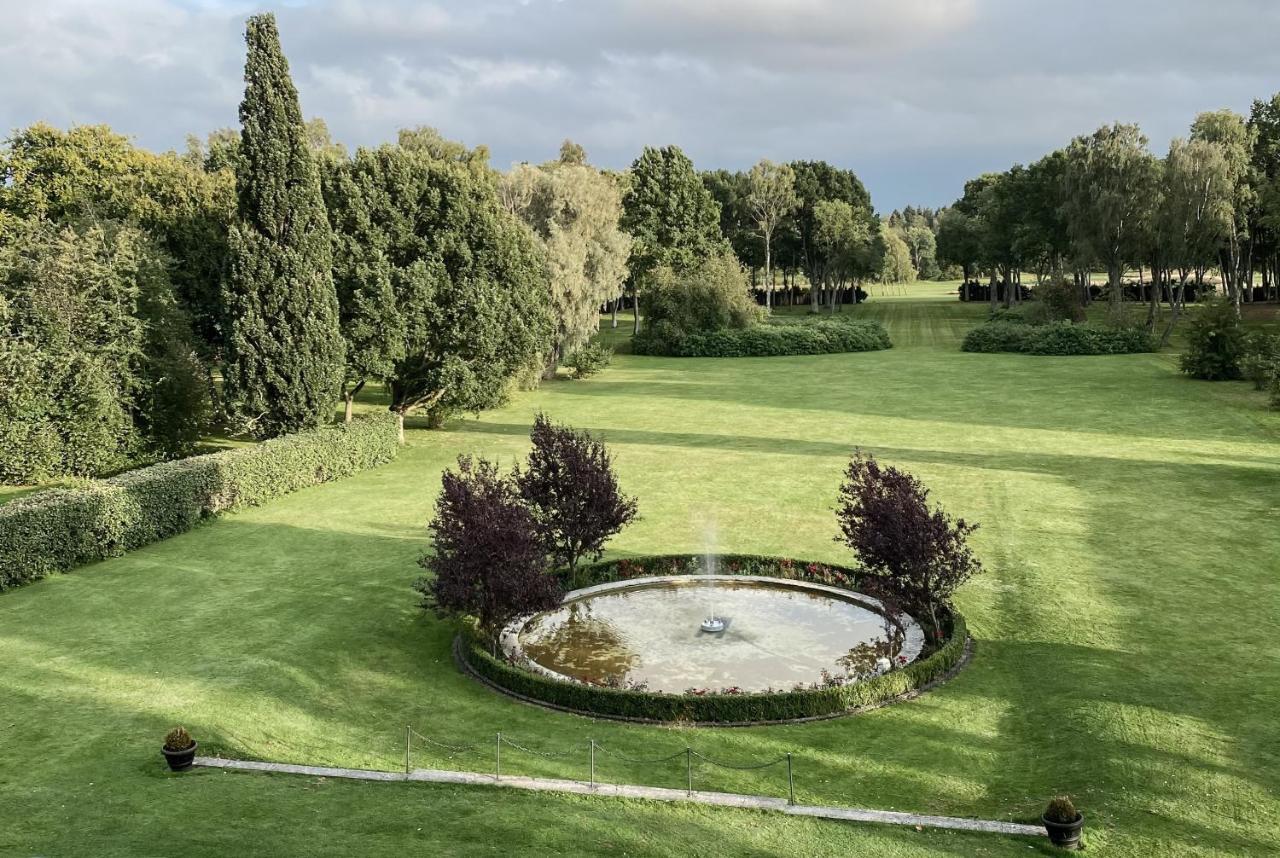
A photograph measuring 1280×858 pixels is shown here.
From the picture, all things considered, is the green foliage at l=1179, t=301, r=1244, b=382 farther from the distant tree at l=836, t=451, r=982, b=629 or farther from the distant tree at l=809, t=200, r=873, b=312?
the distant tree at l=809, t=200, r=873, b=312

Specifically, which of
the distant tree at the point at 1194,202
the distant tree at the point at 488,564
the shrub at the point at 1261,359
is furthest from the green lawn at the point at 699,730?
the distant tree at the point at 1194,202

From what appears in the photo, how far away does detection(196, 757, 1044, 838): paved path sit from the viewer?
33.6 ft

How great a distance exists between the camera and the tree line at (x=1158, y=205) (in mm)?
58281

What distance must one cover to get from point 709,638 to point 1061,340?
5295cm

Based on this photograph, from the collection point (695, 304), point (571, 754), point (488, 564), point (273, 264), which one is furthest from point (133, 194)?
point (695, 304)

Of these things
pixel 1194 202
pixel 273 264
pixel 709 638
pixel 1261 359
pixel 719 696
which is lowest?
pixel 709 638

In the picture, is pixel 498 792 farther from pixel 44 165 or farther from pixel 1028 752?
pixel 44 165

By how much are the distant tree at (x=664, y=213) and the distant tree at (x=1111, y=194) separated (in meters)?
28.2

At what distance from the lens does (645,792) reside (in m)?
11.0

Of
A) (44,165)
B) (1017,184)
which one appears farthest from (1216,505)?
(1017,184)

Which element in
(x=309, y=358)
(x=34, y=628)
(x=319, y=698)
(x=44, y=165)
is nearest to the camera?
(x=319, y=698)

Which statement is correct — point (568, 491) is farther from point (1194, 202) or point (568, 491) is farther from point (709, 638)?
point (1194, 202)

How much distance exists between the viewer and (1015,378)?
50438 millimetres

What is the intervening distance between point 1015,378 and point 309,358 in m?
37.2
